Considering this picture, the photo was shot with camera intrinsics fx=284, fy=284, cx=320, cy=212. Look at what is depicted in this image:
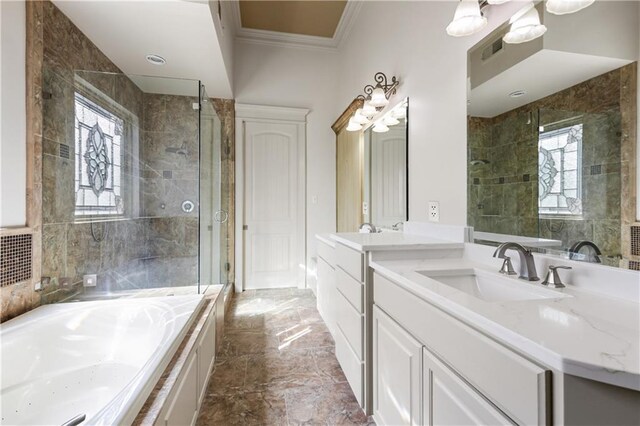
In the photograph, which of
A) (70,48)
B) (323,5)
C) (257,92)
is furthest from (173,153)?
(323,5)

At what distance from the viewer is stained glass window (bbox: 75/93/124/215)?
83.7 inches

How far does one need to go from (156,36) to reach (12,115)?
1120mm

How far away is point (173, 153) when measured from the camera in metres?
2.78

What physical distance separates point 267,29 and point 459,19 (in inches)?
117

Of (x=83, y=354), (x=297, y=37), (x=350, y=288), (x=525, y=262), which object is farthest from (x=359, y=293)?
(x=297, y=37)

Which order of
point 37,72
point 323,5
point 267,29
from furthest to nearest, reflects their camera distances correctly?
point 267,29 < point 323,5 < point 37,72

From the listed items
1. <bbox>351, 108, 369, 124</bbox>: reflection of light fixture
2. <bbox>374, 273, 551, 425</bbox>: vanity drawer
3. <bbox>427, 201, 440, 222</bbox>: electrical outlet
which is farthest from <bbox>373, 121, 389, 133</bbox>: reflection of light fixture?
<bbox>374, 273, 551, 425</bbox>: vanity drawer

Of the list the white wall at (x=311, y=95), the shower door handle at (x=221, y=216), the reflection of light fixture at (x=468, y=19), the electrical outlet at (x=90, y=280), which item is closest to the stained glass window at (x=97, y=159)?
the electrical outlet at (x=90, y=280)

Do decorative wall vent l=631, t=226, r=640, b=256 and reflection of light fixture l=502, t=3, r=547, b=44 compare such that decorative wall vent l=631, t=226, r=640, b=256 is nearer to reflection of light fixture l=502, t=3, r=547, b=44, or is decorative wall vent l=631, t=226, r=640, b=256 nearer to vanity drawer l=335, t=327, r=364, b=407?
reflection of light fixture l=502, t=3, r=547, b=44

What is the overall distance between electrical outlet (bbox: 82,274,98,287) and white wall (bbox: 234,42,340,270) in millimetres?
2279

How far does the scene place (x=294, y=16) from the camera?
3311 mm

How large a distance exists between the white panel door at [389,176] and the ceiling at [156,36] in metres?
1.57

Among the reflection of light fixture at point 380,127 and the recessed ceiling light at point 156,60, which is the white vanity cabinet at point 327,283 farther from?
the recessed ceiling light at point 156,60

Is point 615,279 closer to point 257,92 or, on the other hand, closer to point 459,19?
point 459,19
